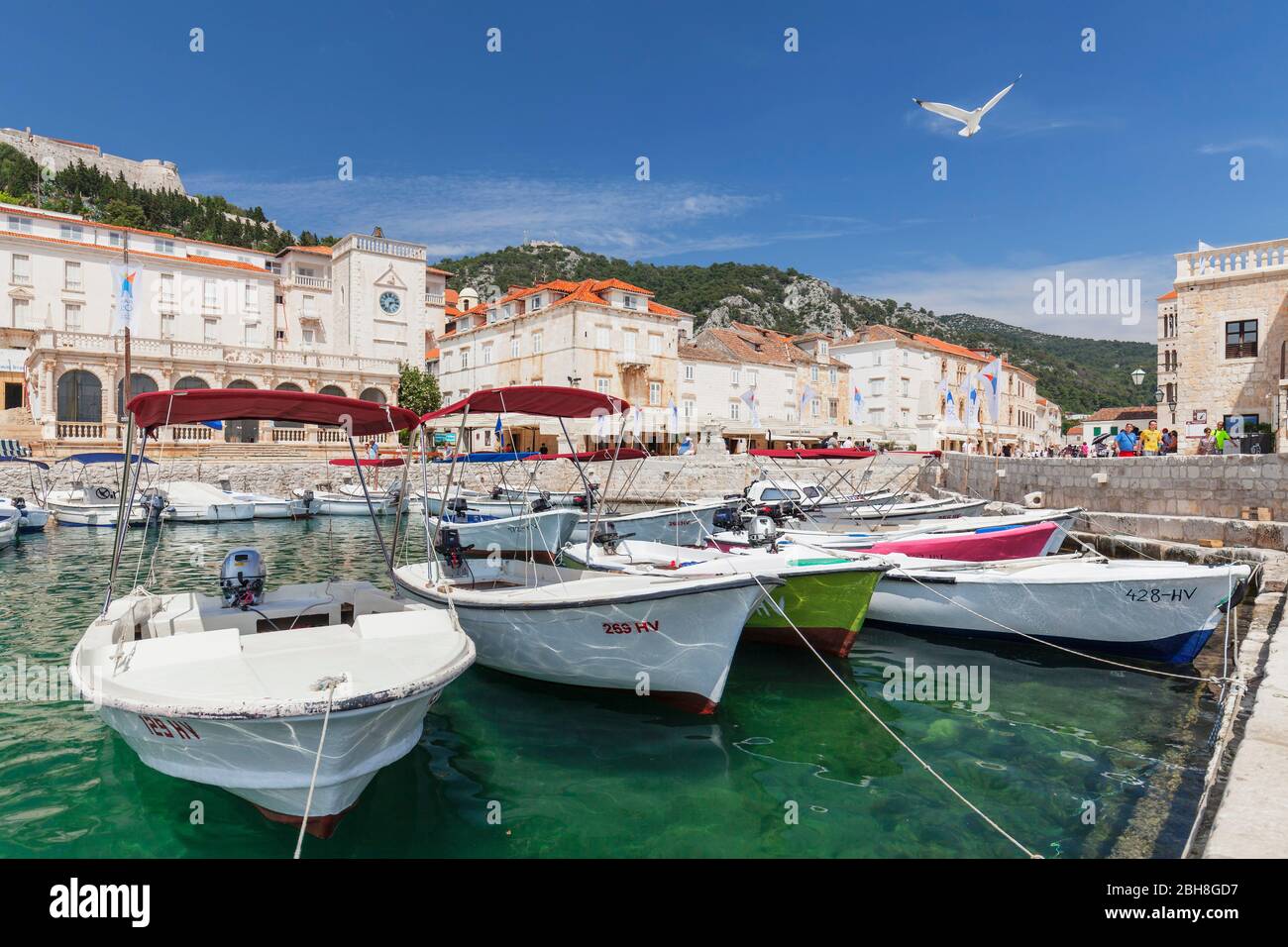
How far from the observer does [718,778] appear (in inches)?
245

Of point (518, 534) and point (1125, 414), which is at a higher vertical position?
point (1125, 414)

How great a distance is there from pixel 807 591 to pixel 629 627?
2.73m

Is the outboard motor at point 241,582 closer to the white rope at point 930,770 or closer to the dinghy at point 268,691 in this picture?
the dinghy at point 268,691

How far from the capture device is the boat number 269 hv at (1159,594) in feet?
28.8

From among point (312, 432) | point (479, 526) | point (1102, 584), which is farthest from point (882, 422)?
point (1102, 584)

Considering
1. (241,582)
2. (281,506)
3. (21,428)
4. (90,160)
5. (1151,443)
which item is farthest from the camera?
(90,160)

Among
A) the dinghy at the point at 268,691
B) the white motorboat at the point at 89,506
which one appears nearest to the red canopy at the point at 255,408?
the dinghy at the point at 268,691

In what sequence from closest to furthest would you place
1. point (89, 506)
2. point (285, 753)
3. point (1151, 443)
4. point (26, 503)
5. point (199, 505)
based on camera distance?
1. point (285, 753)
2. point (1151, 443)
3. point (89, 506)
4. point (26, 503)
5. point (199, 505)

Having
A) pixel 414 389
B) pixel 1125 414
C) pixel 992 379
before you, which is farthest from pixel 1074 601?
pixel 1125 414

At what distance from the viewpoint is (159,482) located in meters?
29.8

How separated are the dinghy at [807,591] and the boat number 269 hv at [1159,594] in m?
3.14

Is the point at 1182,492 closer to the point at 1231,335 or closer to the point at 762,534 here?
the point at 1231,335
